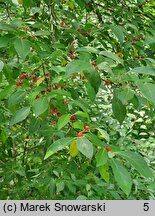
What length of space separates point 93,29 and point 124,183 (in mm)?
993

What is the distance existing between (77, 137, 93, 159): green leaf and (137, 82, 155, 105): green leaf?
0.71ft

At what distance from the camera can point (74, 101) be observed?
4.14 feet

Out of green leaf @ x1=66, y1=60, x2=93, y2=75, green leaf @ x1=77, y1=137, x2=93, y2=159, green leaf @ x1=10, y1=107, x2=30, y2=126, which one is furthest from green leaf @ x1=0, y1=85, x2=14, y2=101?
green leaf @ x1=77, y1=137, x2=93, y2=159

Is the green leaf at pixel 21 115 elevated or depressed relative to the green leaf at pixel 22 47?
depressed

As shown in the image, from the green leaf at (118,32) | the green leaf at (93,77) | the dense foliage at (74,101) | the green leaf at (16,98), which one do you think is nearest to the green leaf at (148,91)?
the dense foliage at (74,101)

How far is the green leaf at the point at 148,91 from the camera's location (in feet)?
3.64

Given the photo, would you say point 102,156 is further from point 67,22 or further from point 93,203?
point 67,22

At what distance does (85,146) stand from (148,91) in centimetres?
25

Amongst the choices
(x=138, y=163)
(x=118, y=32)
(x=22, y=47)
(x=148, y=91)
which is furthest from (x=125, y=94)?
(x=118, y=32)

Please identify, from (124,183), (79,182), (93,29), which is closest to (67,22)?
(93,29)

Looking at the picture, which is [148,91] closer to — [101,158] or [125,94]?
[125,94]

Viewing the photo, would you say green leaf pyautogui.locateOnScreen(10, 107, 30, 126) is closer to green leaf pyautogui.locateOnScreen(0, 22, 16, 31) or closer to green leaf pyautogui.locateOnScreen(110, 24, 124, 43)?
green leaf pyautogui.locateOnScreen(0, 22, 16, 31)

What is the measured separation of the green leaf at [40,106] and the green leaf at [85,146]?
0.59ft

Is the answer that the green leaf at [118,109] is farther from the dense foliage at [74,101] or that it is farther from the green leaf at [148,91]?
the green leaf at [148,91]
